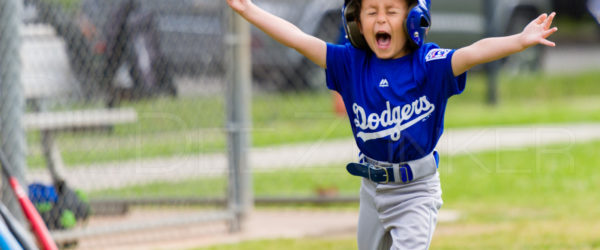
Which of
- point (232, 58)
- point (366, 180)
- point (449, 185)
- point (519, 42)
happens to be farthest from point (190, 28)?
point (519, 42)

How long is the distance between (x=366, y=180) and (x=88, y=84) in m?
3.22

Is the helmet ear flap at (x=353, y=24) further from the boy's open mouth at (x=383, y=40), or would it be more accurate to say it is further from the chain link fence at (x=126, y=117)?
the chain link fence at (x=126, y=117)

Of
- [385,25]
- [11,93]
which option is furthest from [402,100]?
[11,93]

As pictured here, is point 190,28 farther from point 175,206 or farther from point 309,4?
point 309,4

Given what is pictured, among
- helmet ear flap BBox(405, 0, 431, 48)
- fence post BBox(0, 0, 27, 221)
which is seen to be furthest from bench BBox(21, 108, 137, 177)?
helmet ear flap BBox(405, 0, 431, 48)

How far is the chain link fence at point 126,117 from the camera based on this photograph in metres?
6.29

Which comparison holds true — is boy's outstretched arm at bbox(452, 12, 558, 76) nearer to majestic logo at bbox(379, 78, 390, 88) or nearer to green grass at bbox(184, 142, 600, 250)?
majestic logo at bbox(379, 78, 390, 88)

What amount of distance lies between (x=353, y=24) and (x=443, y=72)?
0.45m

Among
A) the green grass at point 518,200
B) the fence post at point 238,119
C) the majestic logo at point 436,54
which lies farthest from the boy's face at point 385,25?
the fence post at point 238,119

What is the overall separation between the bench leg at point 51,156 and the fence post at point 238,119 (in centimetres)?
123

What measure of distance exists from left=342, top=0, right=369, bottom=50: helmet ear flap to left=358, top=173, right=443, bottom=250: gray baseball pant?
61 centimetres

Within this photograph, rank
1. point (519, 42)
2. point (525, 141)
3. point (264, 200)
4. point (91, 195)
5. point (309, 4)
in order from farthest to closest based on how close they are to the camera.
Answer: point (525, 141)
point (309, 4)
point (264, 200)
point (91, 195)
point (519, 42)

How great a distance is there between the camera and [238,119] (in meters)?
6.73

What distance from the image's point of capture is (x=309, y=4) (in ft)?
30.2
